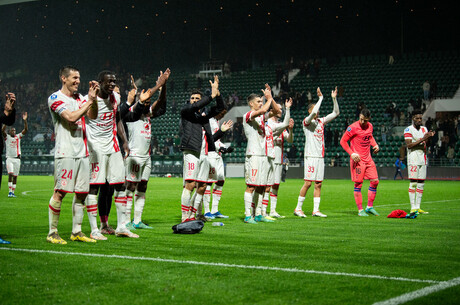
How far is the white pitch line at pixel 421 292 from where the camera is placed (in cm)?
435

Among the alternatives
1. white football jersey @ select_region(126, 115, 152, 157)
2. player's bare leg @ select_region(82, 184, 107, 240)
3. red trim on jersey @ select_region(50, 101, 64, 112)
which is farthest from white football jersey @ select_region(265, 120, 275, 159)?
red trim on jersey @ select_region(50, 101, 64, 112)

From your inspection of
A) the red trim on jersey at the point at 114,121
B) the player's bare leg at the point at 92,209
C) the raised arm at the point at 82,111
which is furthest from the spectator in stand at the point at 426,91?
the raised arm at the point at 82,111

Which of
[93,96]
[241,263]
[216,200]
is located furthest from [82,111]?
[216,200]

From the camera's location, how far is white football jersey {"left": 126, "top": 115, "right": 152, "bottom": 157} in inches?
386

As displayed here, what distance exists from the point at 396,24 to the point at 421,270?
39.2 m

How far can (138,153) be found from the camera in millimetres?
9789

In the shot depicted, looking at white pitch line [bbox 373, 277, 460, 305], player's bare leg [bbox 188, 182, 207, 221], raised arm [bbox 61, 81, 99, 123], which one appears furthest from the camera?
player's bare leg [bbox 188, 182, 207, 221]

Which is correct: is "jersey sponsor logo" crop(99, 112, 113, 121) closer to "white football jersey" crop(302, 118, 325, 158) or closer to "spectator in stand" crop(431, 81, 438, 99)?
"white football jersey" crop(302, 118, 325, 158)

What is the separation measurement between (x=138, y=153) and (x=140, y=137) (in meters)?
0.29

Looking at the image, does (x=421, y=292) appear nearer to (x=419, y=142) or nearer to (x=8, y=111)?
(x=8, y=111)

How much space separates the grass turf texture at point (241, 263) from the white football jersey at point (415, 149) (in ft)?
9.88

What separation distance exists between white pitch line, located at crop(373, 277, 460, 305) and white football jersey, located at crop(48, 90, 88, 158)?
15.3ft

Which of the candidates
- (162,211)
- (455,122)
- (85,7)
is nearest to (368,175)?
(162,211)

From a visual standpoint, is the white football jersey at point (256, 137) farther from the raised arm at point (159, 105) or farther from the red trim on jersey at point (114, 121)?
the red trim on jersey at point (114, 121)
